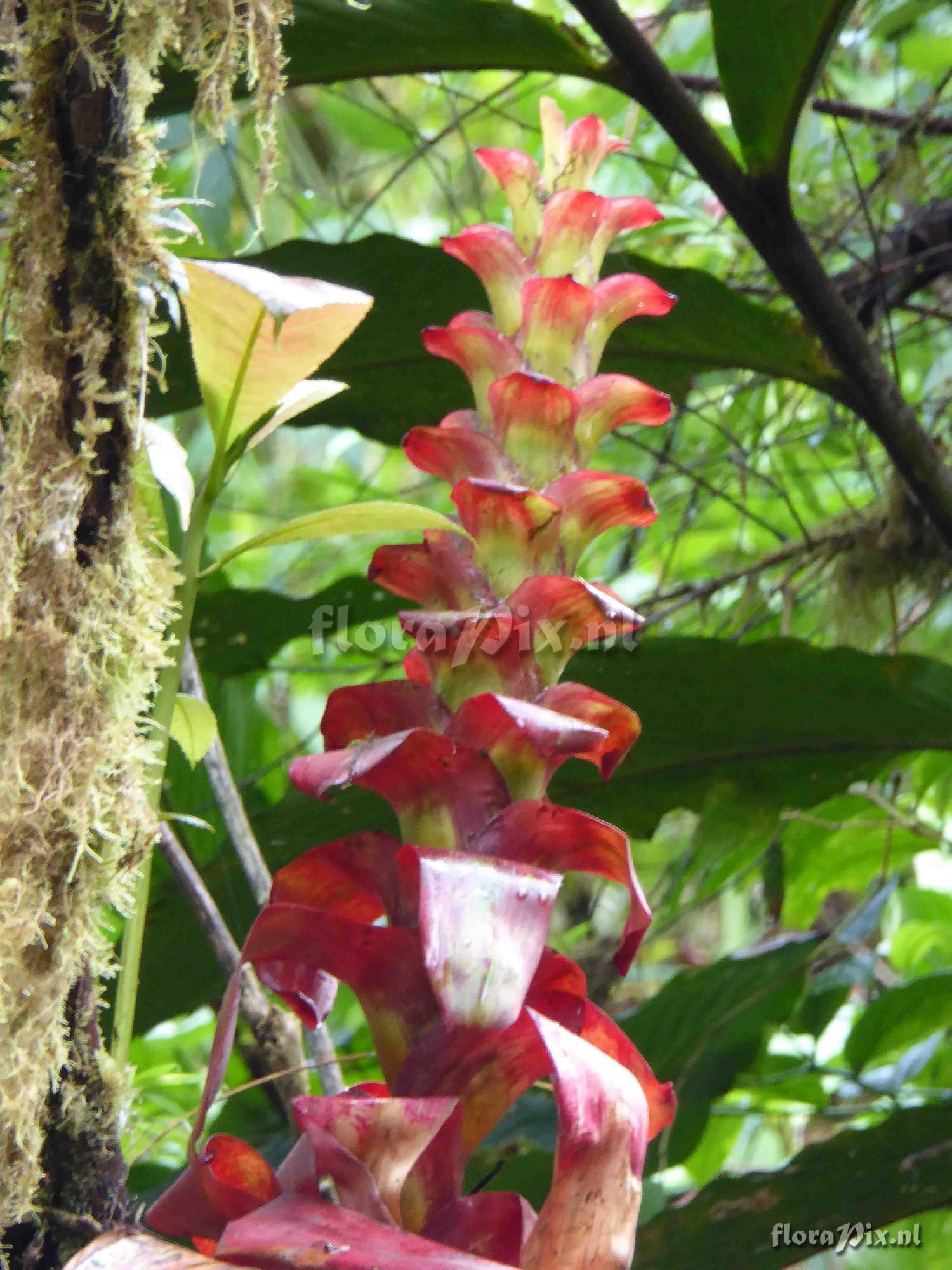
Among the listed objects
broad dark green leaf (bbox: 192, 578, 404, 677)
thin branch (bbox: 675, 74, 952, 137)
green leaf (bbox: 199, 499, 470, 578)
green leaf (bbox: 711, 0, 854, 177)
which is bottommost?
green leaf (bbox: 199, 499, 470, 578)

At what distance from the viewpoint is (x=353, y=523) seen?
46cm

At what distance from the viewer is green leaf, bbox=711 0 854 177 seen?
824 millimetres

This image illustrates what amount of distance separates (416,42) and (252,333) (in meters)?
0.57

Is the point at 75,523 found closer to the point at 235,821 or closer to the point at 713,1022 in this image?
the point at 235,821

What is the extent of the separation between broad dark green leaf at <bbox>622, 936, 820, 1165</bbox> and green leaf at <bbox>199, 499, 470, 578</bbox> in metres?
0.81

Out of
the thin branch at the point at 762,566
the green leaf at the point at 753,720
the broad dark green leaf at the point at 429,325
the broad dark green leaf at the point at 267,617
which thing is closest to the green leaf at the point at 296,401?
the broad dark green leaf at the point at 429,325

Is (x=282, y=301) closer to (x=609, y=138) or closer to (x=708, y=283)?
(x=609, y=138)

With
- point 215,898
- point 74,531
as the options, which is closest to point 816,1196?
point 215,898

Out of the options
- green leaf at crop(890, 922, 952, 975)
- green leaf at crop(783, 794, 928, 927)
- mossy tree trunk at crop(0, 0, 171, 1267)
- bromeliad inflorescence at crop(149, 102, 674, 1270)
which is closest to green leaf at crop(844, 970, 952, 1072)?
green leaf at crop(783, 794, 928, 927)

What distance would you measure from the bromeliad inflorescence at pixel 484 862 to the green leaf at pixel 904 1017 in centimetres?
94

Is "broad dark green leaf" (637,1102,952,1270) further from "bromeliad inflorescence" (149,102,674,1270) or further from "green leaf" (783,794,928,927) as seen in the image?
"bromeliad inflorescence" (149,102,674,1270)

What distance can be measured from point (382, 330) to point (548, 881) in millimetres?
719

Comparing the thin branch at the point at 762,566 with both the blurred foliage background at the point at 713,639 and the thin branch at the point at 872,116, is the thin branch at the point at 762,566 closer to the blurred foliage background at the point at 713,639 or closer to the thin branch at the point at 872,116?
the blurred foliage background at the point at 713,639

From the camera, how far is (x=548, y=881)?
35 cm
